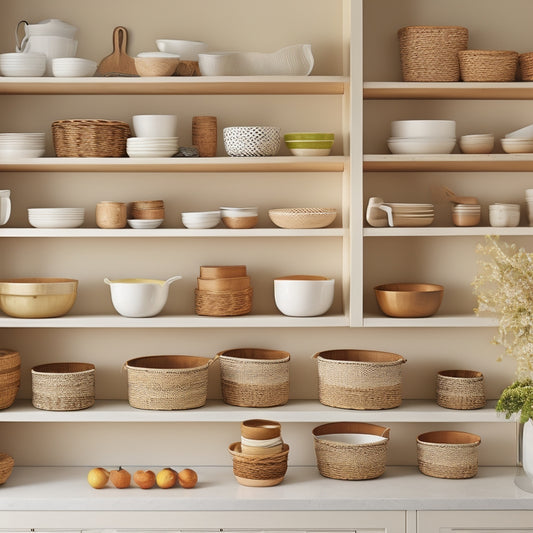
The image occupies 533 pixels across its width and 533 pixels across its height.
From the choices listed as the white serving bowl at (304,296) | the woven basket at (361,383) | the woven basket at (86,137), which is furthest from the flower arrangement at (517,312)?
the woven basket at (86,137)

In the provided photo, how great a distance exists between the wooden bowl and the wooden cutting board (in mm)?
1296

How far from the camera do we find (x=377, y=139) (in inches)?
122

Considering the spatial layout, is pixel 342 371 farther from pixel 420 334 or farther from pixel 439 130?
pixel 439 130

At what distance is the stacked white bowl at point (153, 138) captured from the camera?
286 cm

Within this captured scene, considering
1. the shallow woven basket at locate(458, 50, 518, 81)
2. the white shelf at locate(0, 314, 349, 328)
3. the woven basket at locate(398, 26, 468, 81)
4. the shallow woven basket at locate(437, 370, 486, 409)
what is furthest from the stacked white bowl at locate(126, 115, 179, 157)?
the shallow woven basket at locate(437, 370, 486, 409)

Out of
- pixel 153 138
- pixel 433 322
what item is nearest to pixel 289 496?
pixel 433 322

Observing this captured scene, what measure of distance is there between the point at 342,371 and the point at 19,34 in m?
1.82

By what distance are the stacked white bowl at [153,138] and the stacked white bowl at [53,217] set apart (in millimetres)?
318

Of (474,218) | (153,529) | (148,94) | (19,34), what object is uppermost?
(19,34)

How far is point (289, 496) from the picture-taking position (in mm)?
2713

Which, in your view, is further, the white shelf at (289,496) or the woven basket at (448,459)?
the woven basket at (448,459)

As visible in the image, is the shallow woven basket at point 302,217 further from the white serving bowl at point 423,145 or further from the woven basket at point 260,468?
the woven basket at point 260,468

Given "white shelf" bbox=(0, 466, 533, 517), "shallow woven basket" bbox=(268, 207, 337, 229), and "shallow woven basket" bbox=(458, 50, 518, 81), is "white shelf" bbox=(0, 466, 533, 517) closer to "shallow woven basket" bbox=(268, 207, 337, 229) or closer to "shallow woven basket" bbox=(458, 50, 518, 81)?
"shallow woven basket" bbox=(268, 207, 337, 229)

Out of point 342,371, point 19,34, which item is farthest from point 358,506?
point 19,34
